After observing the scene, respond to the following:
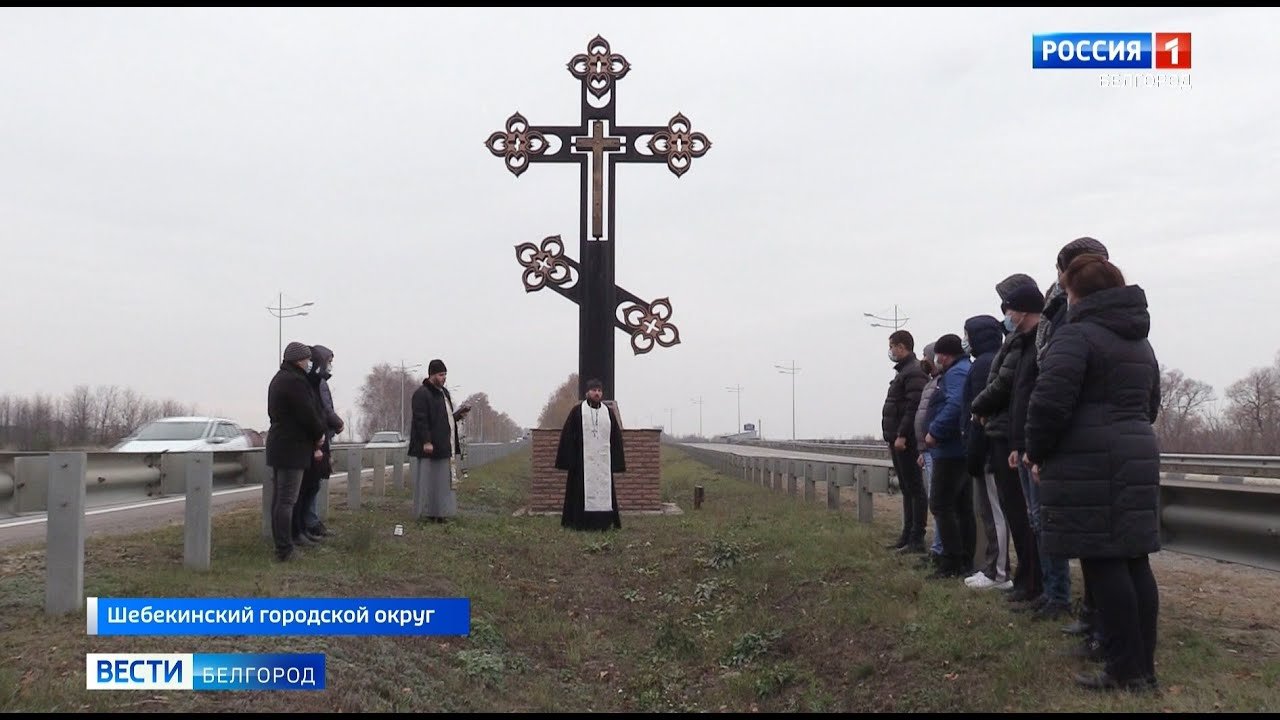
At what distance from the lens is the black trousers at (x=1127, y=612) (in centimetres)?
453

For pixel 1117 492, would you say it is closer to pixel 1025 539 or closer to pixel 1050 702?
pixel 1050 702

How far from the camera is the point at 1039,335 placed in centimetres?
564

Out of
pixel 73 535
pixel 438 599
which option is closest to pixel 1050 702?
pixel 438 599

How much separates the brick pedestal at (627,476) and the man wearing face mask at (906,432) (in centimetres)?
542

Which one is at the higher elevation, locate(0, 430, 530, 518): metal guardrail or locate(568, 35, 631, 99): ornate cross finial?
locate(568, 35, 631, 99): ornate cross finial

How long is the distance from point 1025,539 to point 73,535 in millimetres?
5396

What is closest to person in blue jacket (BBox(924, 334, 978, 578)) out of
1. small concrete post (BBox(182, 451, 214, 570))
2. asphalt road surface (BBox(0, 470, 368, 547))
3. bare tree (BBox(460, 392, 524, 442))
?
small concrete post (BBox(182, 451, 214, 570))

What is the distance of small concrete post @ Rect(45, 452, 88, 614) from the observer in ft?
18.0

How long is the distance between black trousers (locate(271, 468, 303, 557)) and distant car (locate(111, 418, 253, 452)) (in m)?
9.97

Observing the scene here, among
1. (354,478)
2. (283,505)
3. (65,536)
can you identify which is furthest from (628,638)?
(354,478)

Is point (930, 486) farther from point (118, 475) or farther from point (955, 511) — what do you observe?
→ point (118, 475)

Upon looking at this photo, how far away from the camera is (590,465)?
12617 mm

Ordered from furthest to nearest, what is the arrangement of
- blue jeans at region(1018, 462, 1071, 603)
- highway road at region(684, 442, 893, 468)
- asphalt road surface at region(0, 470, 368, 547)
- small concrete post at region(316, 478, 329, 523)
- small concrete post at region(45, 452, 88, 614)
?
highway road at region(684, 442, 893, 468)
small concrete post at region(316, 478, 329, 523)
asphalt road surface at region(0, 470, 368, 547)
blue jeans at region(1018, 462, 1071, 603)
small concrete post at region(45, 452, 88, 614)

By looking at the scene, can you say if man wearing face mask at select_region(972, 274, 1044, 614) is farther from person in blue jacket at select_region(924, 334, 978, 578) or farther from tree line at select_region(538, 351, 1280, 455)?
tree line at select_region(538, 351, 1280, 455)
